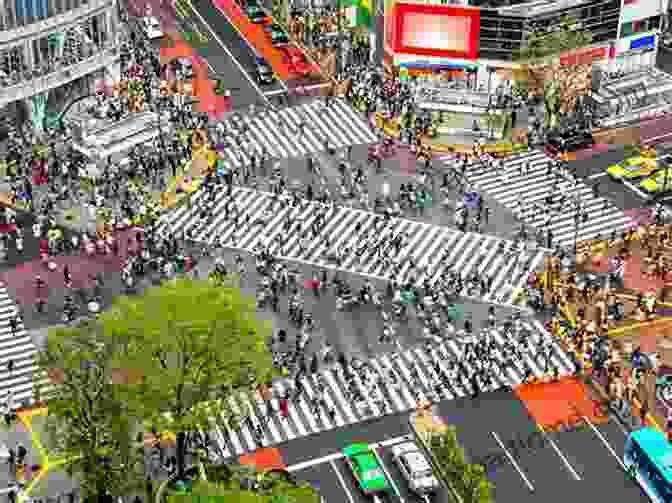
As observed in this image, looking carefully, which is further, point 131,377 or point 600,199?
point 600,199

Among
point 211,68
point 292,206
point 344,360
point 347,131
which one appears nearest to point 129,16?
point 211,68

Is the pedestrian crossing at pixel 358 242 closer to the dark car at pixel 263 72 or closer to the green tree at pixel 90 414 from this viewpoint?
the dark car at pixel 263 72

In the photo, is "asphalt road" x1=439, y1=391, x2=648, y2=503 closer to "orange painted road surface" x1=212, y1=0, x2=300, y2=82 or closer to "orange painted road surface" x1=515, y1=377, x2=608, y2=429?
"orange painted road surface" x1=515, y1=377, x2=608, y2=429

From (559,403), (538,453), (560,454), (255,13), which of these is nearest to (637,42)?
(255,13)

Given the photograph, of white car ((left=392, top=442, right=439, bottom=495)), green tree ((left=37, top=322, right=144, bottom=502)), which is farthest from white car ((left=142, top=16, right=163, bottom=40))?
white car ((left=392, top=442, right=439, bottom=495))

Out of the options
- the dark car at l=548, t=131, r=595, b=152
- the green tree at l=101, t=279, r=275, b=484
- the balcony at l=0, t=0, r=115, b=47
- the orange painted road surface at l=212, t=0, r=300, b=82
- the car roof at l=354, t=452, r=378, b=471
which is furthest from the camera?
the orange painted road surface at l=212, t=0, r=300, b=82

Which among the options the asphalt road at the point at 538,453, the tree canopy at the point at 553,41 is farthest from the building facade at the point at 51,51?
the asphalt road at the point at 538,453

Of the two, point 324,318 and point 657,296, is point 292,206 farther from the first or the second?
point 657,296
